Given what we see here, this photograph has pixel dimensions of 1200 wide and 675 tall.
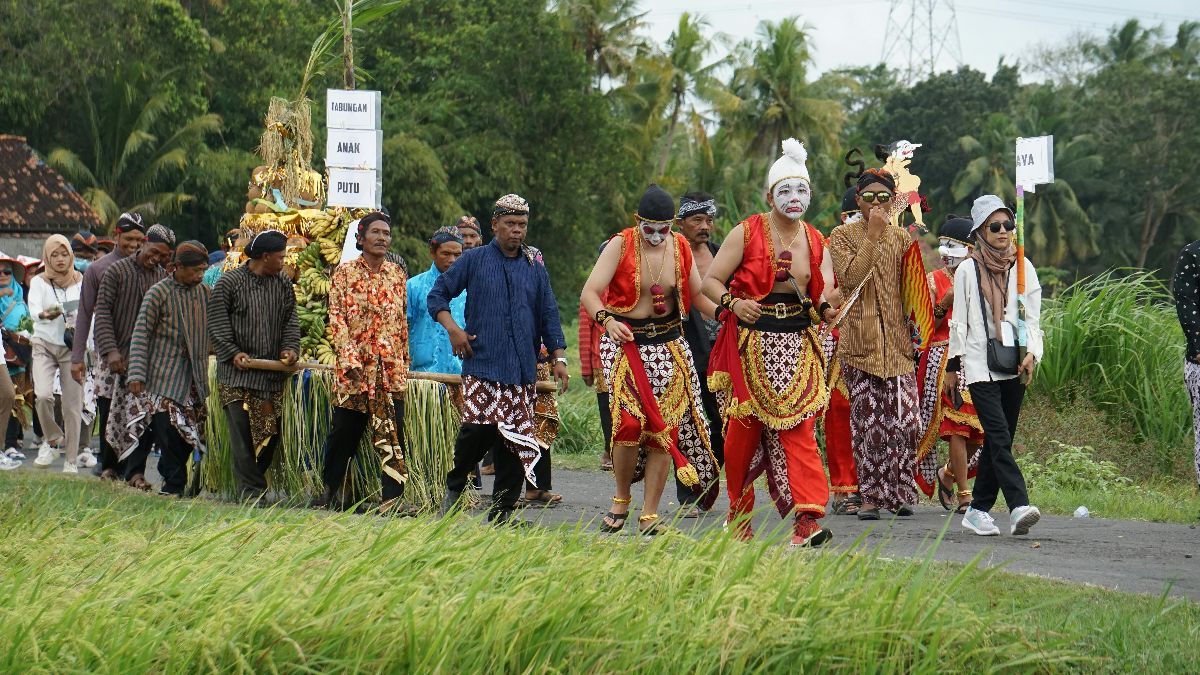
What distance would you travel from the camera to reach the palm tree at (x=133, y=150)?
130ft

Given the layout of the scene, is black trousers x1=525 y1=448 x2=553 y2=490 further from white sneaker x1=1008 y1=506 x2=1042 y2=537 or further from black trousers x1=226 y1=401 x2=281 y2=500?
white sneaker x1=1008 y1=506 x2=1042 y2=537

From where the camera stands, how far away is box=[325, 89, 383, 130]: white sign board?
12.3 m

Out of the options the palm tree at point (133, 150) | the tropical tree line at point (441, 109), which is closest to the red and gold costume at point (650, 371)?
the tropical tree line at point (441, 109)

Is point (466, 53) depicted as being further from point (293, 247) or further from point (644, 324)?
point (644, 324)

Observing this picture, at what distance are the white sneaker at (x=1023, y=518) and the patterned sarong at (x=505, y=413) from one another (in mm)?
2759

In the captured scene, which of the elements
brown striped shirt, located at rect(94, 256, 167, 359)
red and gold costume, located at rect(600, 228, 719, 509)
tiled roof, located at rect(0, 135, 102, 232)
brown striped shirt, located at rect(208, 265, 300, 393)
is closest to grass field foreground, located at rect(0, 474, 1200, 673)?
red and gold costume, located at rect(600, 228, 719, 509)

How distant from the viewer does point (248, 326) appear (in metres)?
11.0

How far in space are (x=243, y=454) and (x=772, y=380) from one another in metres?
4.06

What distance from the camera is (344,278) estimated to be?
10.6 m

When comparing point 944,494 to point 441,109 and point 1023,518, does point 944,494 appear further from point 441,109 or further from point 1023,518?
point 441,109

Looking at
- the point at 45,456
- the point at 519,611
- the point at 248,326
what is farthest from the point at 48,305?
the point at 519,611

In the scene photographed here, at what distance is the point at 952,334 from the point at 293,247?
4936mm

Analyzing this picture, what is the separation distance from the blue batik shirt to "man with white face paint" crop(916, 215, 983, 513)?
110 inches

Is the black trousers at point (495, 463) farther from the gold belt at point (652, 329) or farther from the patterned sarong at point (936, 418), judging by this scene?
the patterned sarong at point (936, 418)
